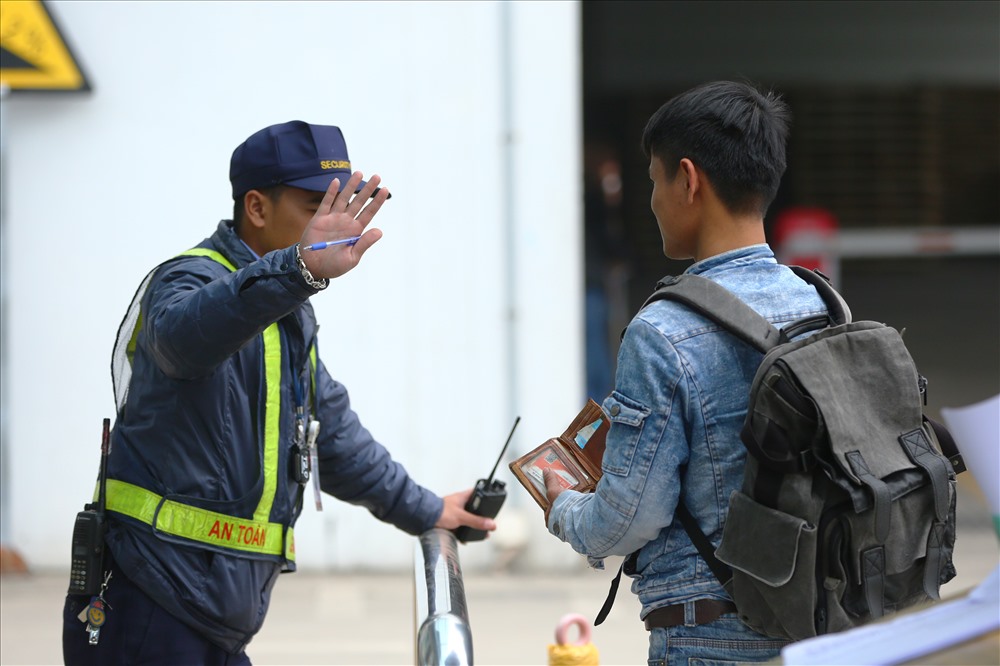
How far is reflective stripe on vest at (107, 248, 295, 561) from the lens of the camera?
2377mm

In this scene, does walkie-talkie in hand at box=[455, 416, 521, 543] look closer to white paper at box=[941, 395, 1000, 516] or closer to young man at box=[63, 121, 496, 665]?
young man at box=[63, 121, 496, 665]

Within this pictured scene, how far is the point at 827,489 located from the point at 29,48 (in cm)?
481

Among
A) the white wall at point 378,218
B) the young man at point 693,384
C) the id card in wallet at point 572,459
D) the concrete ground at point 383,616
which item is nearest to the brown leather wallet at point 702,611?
the young man at point 693,384

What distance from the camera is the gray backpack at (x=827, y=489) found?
69.9 inches

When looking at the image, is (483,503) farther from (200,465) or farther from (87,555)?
(87,555)

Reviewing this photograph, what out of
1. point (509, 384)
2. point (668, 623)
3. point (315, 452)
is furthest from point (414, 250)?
point (668, 623)

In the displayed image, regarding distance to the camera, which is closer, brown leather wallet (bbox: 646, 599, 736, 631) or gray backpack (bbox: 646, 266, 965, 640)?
gray backpack (bbox: 646, 266, 965, 640)

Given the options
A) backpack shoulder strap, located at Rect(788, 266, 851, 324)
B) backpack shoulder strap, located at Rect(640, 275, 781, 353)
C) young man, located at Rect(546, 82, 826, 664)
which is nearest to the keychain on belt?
young man, located at Rect(546, 82, 826, 664)

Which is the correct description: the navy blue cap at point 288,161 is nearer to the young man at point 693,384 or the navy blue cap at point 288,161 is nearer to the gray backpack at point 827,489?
the young man at point 693,384

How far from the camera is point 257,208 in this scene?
8.57ft

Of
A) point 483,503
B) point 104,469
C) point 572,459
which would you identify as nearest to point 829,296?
point 572,459

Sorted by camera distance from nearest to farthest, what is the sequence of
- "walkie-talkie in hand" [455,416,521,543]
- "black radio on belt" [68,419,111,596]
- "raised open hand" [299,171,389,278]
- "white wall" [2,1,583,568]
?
"raised open hand" [299,171,389,278], "black radio on belt" [68,419,111,596], "walkie-talkie in hand" [455,416,521,543], "white wall" [2,1,583,568]

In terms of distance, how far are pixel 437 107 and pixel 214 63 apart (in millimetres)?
1058

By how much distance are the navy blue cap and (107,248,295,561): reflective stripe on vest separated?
0.20 meters
